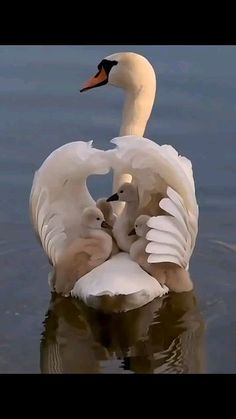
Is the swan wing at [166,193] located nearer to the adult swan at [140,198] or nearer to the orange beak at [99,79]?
the adult swan at [140,198]

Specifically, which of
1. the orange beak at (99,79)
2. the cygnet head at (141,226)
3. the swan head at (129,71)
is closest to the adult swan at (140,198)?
the cygnet head at (141,226)

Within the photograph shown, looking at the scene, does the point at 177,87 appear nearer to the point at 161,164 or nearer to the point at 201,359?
the point at 161,164

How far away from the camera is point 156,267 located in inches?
187

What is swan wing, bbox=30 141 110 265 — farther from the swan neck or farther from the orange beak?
the orange beak

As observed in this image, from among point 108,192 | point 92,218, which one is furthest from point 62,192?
point 108,192

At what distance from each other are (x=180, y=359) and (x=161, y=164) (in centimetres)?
93

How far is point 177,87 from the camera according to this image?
8.41 meters

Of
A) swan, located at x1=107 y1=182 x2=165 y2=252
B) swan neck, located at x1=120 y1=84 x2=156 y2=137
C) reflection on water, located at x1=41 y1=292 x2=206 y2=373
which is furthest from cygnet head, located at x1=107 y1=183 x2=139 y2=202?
swan neck, located at x1=120 y1=84 x2=156 y2=137

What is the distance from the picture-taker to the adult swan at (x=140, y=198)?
15.1ft

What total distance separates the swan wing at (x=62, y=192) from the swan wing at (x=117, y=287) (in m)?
0.33

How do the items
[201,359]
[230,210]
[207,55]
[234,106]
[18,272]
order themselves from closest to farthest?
1. [201,359]
2. [18,272]
3. [230,210]
4. [234,106]
5. [207,55]

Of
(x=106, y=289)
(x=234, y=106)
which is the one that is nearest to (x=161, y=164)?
(x=106, y=289)

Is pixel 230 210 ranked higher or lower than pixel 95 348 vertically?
higher

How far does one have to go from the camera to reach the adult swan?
15.1 ft
